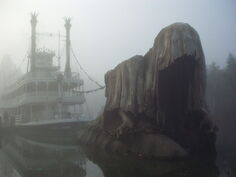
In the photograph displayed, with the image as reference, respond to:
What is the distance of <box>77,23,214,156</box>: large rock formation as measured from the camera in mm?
13562

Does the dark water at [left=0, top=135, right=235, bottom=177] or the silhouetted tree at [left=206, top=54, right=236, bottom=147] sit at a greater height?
the silhouetted tree at [left=206, top=54, right=236, bottom=147]

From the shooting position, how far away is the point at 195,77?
46.9ft

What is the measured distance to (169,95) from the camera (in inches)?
590

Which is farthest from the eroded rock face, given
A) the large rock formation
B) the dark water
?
the dark water

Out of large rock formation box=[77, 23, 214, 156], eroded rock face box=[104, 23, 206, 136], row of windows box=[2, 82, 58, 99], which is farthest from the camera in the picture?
row of windows box=[2, 82, 58, 99]

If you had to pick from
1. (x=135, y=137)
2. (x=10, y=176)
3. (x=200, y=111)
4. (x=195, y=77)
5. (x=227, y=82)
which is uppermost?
(x=227, y=82)

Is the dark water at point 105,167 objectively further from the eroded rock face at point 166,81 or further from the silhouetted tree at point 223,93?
the silhouetted tree at point 223,93

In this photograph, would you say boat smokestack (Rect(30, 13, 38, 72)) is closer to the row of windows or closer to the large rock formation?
the row of windows

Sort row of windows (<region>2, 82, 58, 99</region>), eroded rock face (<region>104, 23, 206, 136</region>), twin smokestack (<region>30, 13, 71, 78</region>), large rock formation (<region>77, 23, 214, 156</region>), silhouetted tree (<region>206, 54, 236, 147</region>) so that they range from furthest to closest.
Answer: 1. silhouetted tree (<region>206, 54, 236, 147</region>)
2. twin smokestack (<region>30, 13, 71, 78</region>)
3. row of windows (<region>2, 82, 58, 99</region>)
4. large rock formation (<region>77, 23, 214, 156</region>)
5. eroded rock face (<region>104, 23, 206, 136</region>)

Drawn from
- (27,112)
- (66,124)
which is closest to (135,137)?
(66,124)

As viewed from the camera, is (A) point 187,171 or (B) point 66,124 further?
(B) point 66,124

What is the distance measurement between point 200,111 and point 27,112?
2155 centimetres

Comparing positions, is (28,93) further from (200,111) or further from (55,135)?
(200,111)

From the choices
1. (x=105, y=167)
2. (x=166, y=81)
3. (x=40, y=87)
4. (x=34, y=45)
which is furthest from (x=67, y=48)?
(x=105, y=167)
